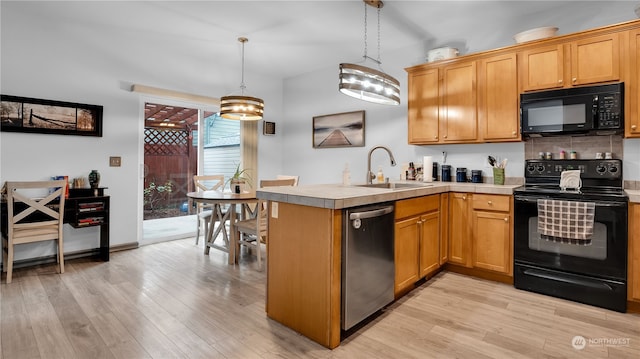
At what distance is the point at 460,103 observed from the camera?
351cm

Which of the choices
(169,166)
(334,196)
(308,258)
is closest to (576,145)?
(334,196)

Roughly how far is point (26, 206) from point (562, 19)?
18.5 feet

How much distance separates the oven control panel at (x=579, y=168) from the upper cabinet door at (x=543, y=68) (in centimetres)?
73

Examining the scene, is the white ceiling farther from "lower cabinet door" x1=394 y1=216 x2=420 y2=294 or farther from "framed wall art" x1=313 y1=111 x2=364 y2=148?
"lower cabinet door" x1=394 y1=216 x2=420 y2=294

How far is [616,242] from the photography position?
2.47 metres

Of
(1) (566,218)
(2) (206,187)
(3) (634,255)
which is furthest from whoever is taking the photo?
(2) (206,187)

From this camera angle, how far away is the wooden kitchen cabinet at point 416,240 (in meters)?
2.53

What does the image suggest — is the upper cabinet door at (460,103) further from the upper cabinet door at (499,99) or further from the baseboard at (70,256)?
the baseboard at (70,256)

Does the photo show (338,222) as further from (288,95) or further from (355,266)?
(288,95)

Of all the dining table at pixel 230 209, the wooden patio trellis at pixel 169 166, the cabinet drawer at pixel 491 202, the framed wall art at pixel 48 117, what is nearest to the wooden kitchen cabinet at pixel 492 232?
the cabinet drawer at pixel 491 202

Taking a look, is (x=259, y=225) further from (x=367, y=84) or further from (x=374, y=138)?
(x=374, y=138)

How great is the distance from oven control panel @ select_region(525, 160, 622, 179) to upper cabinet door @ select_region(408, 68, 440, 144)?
100cm

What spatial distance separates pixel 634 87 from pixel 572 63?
19.1 inches

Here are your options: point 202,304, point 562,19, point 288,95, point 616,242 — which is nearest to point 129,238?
point 202,304
